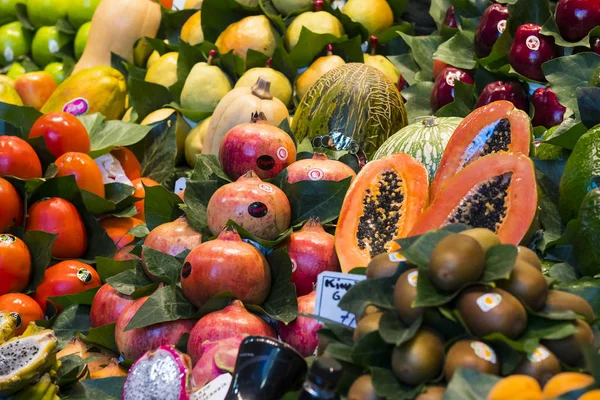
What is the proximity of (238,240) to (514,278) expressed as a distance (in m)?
0.71

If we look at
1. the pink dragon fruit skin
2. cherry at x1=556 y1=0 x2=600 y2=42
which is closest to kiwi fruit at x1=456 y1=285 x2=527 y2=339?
the pink dragon fruit skin

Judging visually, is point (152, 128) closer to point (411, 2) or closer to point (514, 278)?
point (411, 2)

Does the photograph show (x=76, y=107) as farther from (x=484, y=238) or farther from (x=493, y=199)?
(x=484, y=238)

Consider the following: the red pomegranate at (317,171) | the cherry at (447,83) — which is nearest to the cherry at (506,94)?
the cherry at (447,83)

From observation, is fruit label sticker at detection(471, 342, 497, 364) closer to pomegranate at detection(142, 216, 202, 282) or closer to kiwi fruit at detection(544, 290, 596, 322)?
kiwi fruit at detection(544, 290, 596, 322)

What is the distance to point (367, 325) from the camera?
3.61ft

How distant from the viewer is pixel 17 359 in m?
1.53

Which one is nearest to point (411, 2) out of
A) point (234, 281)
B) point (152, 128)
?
Answer: point (152, 128)

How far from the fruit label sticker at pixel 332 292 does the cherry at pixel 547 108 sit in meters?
1.22

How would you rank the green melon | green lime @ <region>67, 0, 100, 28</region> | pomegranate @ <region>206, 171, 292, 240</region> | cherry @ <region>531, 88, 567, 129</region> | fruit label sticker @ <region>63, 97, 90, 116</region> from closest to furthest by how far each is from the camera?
pomegranate @ <region>206, 171, 292, 240</region> → cherry @ <region>531, 88, 567, 129</region> → the green melon → fruit label sticker @ <region>63, 97, 90, 116</region> → green lime @ <region>67, 0, 100, 28</region>

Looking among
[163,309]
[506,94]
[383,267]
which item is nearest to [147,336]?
[163,309]

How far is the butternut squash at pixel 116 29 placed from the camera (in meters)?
3.58

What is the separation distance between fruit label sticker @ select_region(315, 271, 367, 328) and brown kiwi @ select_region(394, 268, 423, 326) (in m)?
0.23

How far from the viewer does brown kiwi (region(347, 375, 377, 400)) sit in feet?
3.37
